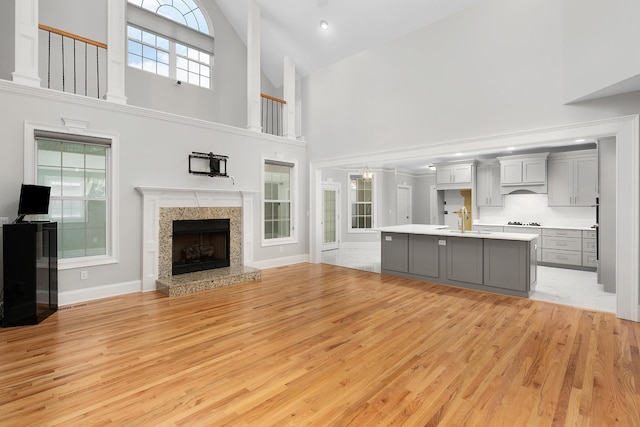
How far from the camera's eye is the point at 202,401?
2119mm

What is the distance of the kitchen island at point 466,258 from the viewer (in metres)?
4.60

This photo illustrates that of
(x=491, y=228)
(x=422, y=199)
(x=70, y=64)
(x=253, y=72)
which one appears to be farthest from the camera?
(x=422, y=199)

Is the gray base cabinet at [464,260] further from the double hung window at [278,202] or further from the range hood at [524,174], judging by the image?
the double hung window at [278,202]

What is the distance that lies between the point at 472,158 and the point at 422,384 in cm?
686

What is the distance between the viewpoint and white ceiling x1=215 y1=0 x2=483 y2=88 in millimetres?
5492

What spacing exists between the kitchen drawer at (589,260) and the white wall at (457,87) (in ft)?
11.7

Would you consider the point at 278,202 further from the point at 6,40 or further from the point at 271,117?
the point at 6,40

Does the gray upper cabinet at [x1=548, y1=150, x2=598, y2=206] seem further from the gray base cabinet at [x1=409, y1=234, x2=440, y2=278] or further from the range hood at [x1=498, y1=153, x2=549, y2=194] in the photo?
the gray base cabinet at [x1=409, y1=234, x2=440, y2=278]

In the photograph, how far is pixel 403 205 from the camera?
10.5 meters

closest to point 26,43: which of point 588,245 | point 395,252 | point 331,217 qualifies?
point 395,252

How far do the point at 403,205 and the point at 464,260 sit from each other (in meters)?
5.54

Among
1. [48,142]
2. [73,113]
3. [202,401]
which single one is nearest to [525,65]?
[202,401]

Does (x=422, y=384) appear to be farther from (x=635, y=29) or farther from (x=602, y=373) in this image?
(x=635, y=29)

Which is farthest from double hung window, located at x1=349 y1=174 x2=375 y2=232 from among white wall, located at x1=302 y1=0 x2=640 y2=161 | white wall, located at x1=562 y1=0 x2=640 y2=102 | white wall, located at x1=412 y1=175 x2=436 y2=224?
white wall, located at x1=562 y1=0 x2=640 y2=102
